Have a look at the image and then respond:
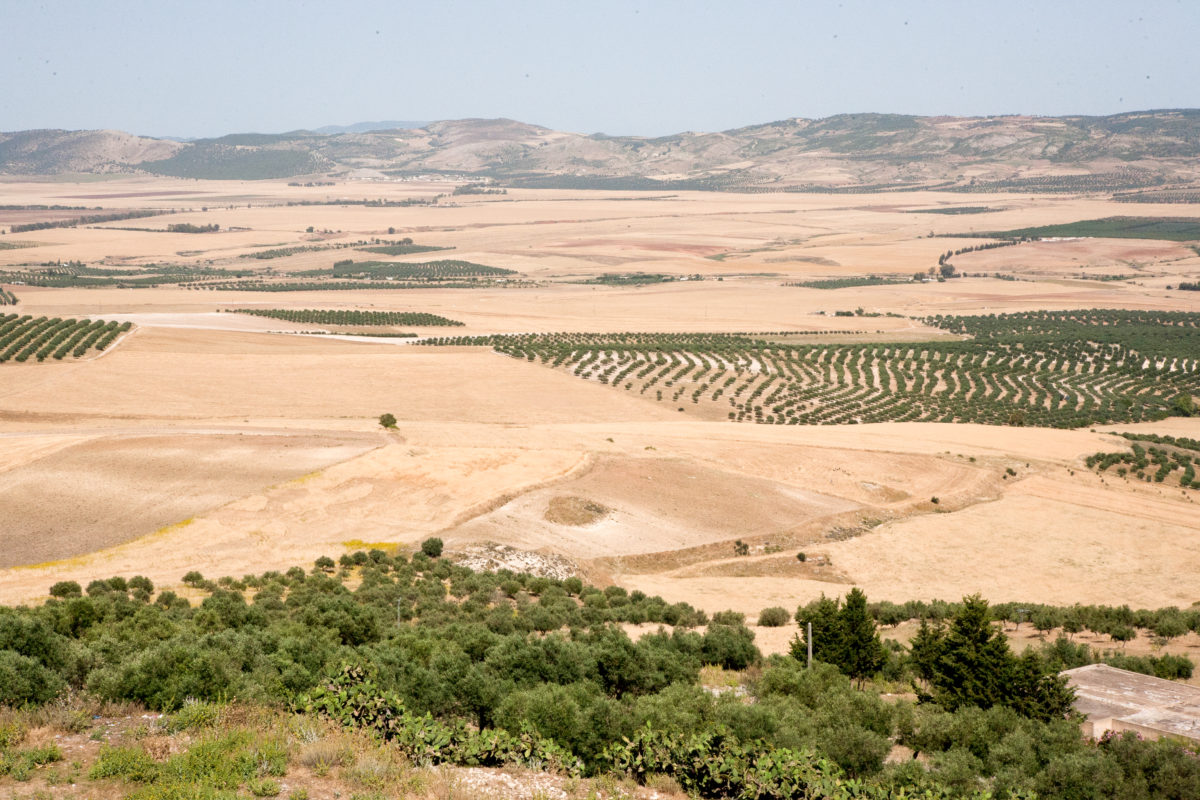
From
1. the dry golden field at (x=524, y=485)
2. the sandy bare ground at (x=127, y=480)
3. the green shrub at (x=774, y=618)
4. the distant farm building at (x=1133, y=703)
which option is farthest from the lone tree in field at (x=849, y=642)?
the sandy bare ground at (x=127, y=480)

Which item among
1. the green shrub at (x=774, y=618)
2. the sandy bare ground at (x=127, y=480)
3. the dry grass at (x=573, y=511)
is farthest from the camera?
the dry grass at (x=573, y=511)

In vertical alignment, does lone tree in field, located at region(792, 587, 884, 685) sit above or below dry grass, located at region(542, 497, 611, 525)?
above

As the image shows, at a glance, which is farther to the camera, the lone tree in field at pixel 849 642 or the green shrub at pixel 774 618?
the green shrub at pixel 774 618

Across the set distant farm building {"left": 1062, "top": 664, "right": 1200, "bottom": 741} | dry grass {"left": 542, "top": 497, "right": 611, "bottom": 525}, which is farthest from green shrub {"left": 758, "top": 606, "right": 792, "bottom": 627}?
dry grass {"left": 542, "top": 497, "right": 611, "bottom": 525}

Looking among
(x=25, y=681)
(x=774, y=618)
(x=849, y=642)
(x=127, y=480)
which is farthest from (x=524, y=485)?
(x=25, y=681)

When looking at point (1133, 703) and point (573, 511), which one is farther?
point (573, 511)

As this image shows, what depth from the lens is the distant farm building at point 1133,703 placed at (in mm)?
16828

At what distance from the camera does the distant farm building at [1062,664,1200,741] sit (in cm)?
1683

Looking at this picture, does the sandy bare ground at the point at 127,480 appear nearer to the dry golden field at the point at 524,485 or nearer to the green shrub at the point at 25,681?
the dry golden field at the point at 524,485

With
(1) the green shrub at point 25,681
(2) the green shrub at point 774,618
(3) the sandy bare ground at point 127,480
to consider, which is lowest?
(2) the green shrub at point 774,618

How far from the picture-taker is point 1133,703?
18250 mm

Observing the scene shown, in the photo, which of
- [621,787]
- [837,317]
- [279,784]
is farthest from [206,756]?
[837,317]

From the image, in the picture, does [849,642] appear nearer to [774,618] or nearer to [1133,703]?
[1133,703]

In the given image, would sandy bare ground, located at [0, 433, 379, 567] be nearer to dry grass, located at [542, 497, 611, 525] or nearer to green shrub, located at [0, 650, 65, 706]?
dry grass, located at [542, 497, 611, 525]
